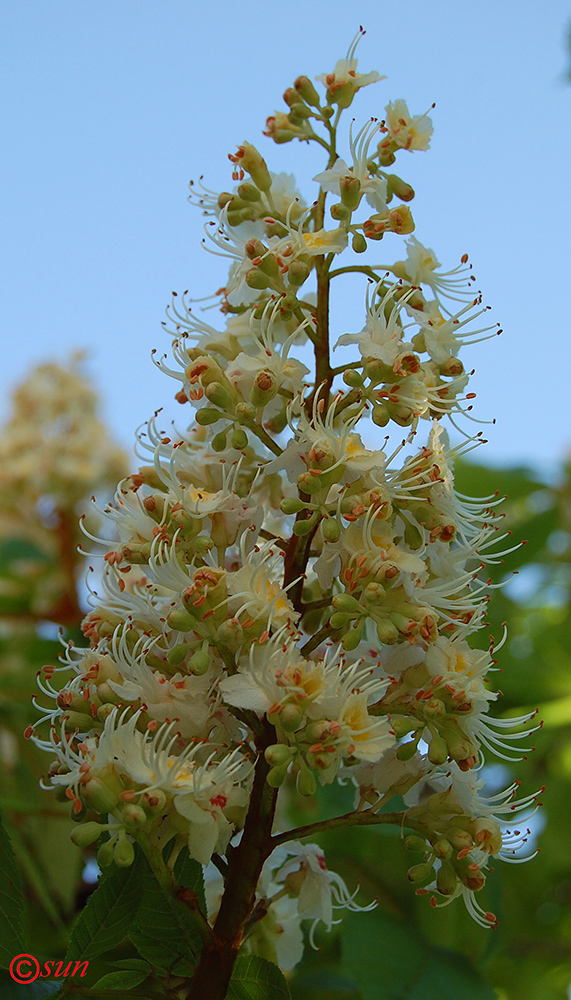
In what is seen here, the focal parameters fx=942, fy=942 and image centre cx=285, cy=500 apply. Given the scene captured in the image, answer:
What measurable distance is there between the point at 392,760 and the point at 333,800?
74 centimetres

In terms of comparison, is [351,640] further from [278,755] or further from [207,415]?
[207,415]

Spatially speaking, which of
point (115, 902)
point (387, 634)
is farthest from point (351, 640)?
point (115, 902)

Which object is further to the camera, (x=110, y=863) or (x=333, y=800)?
(x=333, y=800)

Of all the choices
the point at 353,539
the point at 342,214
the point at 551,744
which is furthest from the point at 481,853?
the point at 551,744

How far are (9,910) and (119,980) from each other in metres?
0.16

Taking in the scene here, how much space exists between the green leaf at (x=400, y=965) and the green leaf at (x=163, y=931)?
1.82ft

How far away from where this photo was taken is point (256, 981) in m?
1.19

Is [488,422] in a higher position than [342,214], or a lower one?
lower

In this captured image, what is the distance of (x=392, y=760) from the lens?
1.27 metres

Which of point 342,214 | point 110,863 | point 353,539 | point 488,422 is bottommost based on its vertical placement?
point 110,863

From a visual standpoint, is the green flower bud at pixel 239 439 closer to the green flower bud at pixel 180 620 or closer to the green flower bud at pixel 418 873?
the green flower bud at pixel 180 620

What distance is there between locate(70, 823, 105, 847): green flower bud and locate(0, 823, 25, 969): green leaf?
190mm

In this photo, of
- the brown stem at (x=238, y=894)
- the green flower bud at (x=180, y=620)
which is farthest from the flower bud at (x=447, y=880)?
the green flower bud at (x=180, y=620)

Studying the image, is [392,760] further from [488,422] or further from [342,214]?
[342,214]
